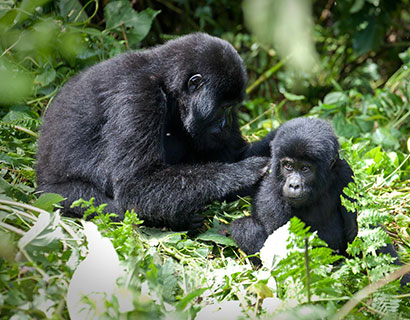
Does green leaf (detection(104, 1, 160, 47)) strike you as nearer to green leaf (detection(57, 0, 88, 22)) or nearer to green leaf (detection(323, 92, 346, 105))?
green leaf (detection(57, 0, 88, 22))

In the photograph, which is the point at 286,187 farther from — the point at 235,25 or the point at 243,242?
the point at 235,25

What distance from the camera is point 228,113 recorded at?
407cm

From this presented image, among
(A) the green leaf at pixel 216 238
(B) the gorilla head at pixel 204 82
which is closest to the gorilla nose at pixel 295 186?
(A) the green leaf at pixel 216 238

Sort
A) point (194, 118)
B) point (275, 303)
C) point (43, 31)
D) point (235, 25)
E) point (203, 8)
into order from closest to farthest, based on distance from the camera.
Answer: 1. point (275, 303)
2. point (194, 118)
3. point (43, 31)
4. point (203, 8)
5. point (235, 25)

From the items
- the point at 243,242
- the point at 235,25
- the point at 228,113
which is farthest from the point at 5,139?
the point at 235,25

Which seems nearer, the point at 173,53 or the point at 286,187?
the point at 286,187

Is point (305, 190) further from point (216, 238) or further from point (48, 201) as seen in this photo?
point (48, 201)

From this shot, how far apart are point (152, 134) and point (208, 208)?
916mm

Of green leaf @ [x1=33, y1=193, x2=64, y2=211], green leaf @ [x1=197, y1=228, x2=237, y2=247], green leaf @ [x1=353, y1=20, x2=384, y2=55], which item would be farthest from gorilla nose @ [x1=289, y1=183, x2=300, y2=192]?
green leaf @ [x1=353, y1=20, x2=384, y2=55]

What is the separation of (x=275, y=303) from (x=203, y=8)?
5.05 metres

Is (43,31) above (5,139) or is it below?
above

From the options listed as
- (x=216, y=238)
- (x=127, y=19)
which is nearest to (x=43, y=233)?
(x=216, y=238)

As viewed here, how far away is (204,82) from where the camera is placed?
12.5 feet

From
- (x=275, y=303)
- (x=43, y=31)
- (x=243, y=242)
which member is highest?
(x=43, y=31)
